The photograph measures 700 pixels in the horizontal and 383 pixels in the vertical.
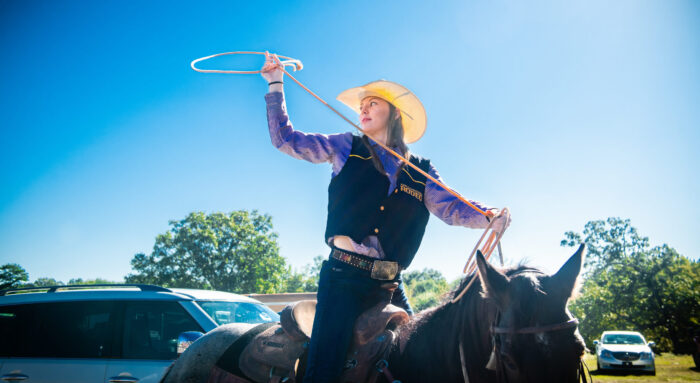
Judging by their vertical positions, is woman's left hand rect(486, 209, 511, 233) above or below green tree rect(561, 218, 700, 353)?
above

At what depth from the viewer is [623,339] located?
15914mm

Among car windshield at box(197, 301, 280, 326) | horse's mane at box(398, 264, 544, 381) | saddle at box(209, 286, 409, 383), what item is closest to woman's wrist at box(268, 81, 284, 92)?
saddle at box(209, 286, 409, 383)

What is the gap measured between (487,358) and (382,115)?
1665 millimetres

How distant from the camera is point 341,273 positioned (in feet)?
6.61

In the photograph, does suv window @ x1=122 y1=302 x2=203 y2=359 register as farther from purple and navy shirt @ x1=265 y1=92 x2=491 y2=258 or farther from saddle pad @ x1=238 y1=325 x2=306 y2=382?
purple and navy shirt @ x1=265 y1=92 x2=491 y2=258

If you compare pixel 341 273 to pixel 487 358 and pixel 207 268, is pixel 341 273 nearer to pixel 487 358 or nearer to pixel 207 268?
pixel 487 358

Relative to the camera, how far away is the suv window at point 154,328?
15.3 ft

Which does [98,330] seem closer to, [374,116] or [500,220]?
[374,116]

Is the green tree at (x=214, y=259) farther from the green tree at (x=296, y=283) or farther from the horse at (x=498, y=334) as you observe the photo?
the horse at (x=498, y=334)

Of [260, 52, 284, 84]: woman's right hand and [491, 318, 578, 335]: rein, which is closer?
[491, 318, 578, 335]: rein

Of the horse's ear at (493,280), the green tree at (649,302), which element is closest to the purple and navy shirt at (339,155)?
the horse's ear at (493,280)

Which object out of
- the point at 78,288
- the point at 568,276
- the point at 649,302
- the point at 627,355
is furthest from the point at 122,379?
the point at 649,302

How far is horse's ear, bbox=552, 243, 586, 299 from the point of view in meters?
1.60

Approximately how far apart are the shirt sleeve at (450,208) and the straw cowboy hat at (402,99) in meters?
0.60
